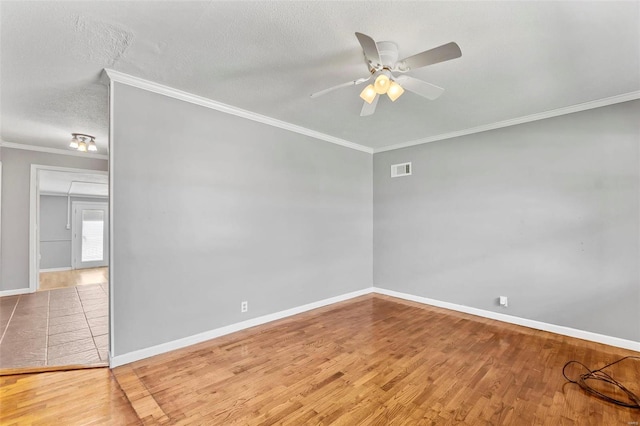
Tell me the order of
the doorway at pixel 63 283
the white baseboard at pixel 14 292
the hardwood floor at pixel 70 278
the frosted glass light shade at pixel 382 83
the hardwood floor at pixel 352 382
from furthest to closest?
1. the hardwood floor at pixel 70 278
2. the white baseboard at pixel 14 292
3. the doorway at pixel 63 283
4. the frosted glass light shade at pixel 382 83
5. the hardwood floor at pixel 352 382

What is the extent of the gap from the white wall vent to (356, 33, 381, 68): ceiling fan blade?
9.50 feet

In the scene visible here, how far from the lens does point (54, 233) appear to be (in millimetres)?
7953

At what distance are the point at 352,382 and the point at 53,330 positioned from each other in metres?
3.58

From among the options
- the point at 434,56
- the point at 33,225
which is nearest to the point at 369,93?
the point at 434,56

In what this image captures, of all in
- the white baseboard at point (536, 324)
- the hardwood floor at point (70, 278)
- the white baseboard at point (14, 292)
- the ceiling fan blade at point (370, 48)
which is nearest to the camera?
the ceiling fan blade at point (370, 48)

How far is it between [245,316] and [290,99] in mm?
2597

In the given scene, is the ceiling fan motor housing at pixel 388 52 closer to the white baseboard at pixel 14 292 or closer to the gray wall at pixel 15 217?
the gray wall at pixel 15 217

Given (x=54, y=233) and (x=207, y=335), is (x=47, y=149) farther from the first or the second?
(x=207, y=335)

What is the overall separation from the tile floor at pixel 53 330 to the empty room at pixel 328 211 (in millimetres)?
37

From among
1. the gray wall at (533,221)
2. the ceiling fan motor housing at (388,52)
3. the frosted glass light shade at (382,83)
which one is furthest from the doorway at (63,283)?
the gray wall at (533,221)

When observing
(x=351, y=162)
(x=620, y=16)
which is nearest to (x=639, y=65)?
(x=620, y=16)

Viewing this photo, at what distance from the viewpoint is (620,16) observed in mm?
1753

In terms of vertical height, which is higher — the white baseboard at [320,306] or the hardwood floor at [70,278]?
the white baseboard at [320,306]

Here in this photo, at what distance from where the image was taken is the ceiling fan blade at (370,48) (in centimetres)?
163
